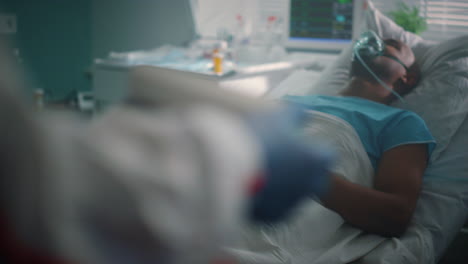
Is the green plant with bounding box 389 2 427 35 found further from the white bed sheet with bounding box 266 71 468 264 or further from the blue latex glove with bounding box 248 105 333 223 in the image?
the blue latex glove with bounding box 248 105 333 223

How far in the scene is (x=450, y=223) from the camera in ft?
4.24

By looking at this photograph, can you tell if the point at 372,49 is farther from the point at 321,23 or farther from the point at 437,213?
the point at 321,23

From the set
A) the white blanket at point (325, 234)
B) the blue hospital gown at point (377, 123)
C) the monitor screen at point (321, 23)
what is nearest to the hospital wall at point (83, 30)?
the monitor screen at point (321, 23)

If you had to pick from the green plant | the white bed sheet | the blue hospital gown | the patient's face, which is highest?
the green plant

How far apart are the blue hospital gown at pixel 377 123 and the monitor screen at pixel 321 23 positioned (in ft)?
5.21

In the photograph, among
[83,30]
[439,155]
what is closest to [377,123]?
[439,155]

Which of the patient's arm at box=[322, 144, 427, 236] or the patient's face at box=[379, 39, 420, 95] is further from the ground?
the patient's face at box=[379, 39, 420, 95]

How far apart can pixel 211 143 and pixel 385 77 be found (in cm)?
139

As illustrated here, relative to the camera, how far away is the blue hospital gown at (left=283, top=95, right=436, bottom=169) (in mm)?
1229

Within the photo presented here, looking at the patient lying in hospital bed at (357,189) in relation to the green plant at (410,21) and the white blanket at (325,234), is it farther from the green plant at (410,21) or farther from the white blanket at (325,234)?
the green plant at (410,21)

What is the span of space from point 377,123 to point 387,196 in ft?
0.90

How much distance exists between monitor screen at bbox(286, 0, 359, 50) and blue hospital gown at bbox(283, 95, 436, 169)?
5.21ft

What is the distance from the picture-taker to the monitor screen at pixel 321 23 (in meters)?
2.92

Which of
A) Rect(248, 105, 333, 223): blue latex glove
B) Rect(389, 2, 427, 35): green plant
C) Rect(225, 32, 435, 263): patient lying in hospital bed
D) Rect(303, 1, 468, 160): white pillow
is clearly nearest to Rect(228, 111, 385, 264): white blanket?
Rect(225, 32, 435, 263): patient lying in hospital bed
